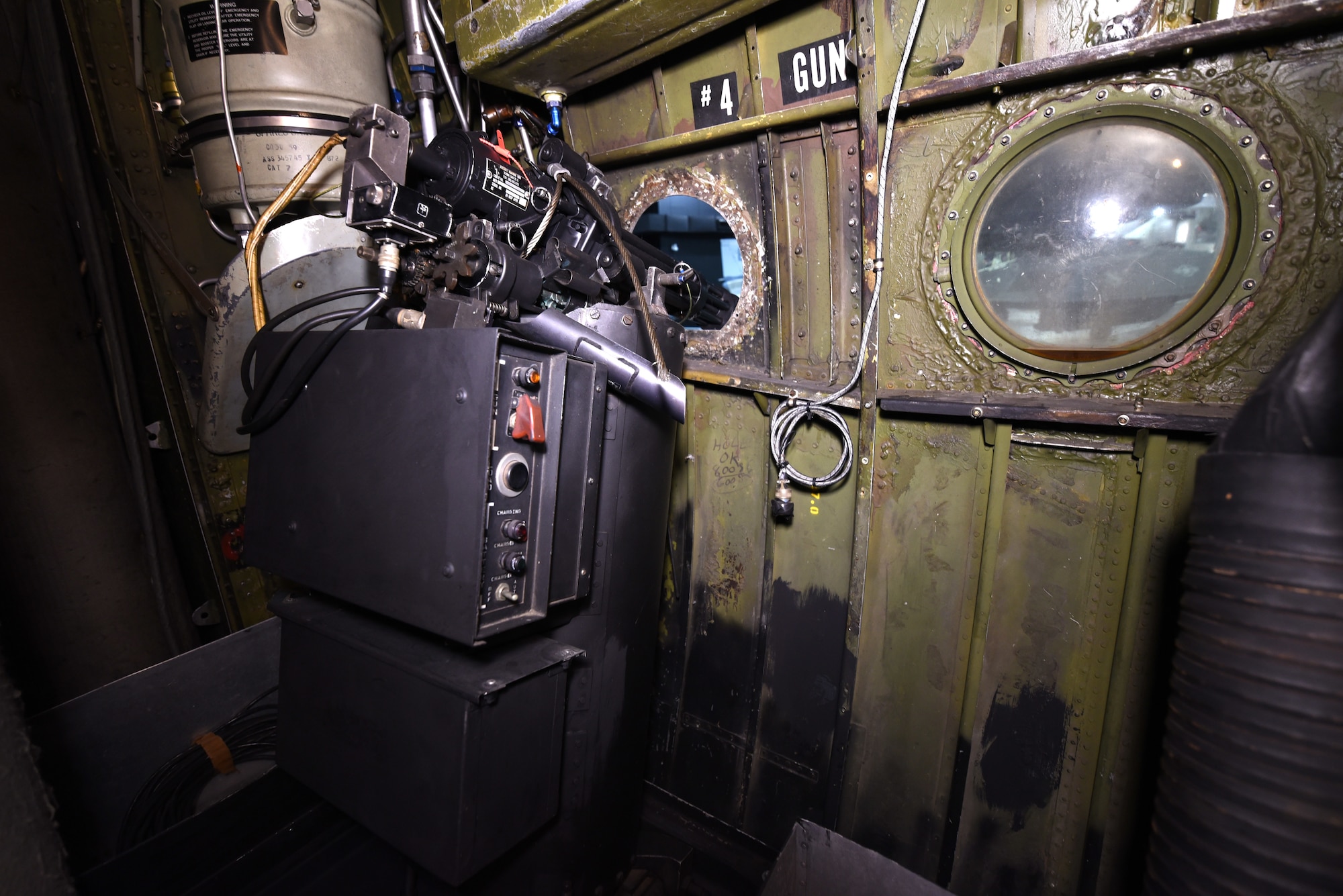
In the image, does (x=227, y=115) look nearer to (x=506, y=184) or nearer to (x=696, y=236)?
(x=506, y=184)

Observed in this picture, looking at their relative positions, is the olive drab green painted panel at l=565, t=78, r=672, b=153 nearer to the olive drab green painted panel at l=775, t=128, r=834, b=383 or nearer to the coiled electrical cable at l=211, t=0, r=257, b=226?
the olive drab green painted panel at l=775, t=128, r=834, b=383

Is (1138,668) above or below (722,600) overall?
above

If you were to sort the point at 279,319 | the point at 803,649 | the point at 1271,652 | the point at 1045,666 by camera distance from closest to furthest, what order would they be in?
the point at 1271,652 < the point at 279,319 < the point at 1045,666 < the point at 803,649

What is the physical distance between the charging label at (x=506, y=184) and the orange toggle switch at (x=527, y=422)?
0.72m

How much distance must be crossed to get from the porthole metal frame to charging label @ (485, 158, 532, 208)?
1390mm

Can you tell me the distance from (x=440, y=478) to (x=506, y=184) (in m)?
0.91

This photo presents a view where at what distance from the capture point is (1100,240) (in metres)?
1.60

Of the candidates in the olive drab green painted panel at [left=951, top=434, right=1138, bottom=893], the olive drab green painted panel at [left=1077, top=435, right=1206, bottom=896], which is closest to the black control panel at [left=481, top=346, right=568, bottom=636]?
the olive drab green painted panel at [left=951, top=434, right=1138, bottom=893]

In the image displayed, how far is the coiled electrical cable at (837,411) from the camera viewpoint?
173 centimetres

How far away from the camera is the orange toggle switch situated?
3.86ft

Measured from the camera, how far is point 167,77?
2.29 m

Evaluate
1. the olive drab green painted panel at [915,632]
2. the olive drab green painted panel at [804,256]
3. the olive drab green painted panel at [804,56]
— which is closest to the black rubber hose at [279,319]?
the olive drab green painted panel at [804,256]

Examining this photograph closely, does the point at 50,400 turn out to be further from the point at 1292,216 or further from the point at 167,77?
the point at 1292,216

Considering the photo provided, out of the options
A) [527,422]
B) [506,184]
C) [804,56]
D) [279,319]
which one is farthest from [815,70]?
[279,319]
